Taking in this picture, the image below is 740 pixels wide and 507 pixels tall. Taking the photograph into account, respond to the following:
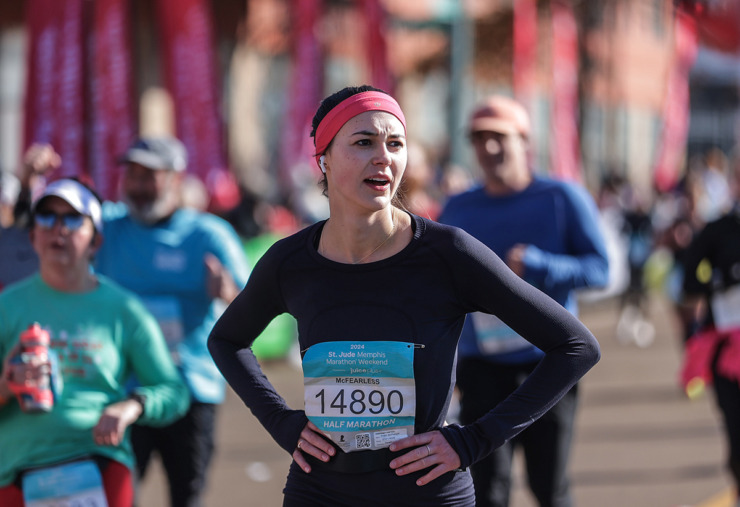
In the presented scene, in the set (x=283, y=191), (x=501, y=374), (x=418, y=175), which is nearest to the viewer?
(x=501, y=374)

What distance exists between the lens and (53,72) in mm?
12711

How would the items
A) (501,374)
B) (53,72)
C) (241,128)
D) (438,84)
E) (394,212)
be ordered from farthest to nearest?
(438,84) < (241,128) < (53,72) < (501,374) < (394,212)

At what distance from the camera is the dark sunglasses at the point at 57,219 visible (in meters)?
3.88

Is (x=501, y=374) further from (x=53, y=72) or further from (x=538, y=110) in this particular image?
(x=538, y=110)

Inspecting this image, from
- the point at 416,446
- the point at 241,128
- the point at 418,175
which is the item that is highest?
the point at 241,128

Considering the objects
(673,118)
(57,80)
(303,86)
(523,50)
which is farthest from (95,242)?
(673,118)

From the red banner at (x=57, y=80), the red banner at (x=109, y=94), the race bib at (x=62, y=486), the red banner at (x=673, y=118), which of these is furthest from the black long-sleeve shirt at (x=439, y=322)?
the red banner at (x=673, y=118)

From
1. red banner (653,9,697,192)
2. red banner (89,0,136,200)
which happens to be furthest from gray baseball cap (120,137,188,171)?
red banner (653,9,697,192)

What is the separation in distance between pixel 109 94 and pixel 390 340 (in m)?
10.8

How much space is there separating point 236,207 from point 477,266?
11.1 m

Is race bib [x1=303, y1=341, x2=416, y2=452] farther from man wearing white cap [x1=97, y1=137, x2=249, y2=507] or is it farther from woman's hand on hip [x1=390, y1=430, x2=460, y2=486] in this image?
man wearing white cap [x1=97, y1=137, x2=249, y2=507]

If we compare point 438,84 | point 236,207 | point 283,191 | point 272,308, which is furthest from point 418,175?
point 438,84

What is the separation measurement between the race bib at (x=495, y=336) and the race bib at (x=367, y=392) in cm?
171

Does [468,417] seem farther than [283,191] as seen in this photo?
No
